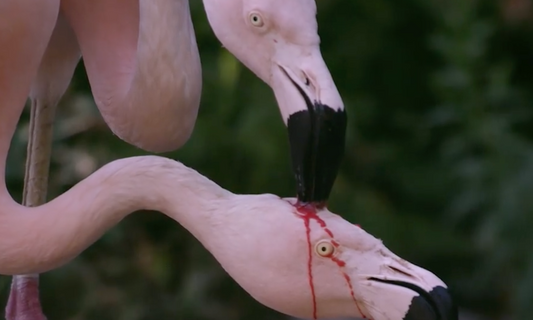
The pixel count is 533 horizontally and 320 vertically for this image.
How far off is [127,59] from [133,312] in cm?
115

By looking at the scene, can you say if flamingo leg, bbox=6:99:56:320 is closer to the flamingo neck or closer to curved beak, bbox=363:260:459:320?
the flamingo neck

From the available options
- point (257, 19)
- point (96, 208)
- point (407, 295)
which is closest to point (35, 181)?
point (96, 208)

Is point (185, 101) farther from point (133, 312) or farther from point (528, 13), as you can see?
point (528, 13)

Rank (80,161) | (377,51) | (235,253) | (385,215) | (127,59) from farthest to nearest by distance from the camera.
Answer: (377,51)
(385,215)
(80,161)
(127,59)
(235,253)

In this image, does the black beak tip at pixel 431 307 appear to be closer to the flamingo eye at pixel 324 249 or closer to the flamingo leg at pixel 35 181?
the flamingo eye at pixel 324 249

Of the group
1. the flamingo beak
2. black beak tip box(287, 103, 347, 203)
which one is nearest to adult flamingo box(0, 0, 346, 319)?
black beak tip box(287, 103, 347, 203)

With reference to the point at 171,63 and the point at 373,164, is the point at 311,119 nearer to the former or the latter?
the point at 171,63

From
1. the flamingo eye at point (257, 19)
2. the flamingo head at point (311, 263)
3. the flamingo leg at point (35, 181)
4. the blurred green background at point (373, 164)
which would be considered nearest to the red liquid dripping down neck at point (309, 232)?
the flamingo head at point (311, 263)

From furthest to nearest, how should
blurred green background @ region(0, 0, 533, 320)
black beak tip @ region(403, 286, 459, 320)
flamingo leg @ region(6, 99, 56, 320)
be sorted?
1. blurred green background @ region(0, 0, 533, 320)
2. flamingo leg @ region(6, 99, 56, 320)
3. black beak tip @ region(403, 286, 459, 320)

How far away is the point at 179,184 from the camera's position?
2.61ft

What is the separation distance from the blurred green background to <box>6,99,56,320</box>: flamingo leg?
2.41 feet

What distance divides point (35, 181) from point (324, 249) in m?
0.45

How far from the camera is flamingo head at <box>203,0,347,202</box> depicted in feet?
2.46

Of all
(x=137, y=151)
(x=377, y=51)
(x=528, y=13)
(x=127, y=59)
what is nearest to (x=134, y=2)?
(x=127, y=59)
